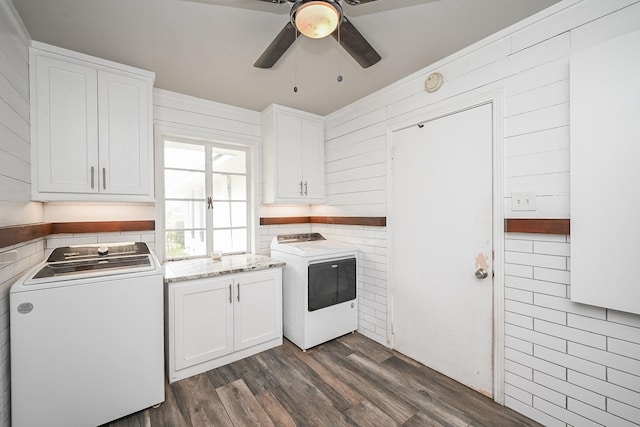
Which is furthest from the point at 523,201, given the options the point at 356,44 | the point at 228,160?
the point at 228,160

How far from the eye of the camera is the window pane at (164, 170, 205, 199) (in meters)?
2.77

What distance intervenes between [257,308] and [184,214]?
4.04 ft

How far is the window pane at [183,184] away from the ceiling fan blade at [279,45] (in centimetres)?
161

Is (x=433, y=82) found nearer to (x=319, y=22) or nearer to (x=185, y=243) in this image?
(x=319, y=22)

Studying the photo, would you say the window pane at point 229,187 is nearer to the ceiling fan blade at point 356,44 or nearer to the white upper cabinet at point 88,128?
the white upper cabinet at point 88,128

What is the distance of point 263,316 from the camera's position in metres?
2.55

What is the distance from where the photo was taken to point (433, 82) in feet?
7.21

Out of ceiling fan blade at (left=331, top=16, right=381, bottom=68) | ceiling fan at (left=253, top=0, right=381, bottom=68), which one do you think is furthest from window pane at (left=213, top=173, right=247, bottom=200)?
ceiling fan blade at (left=331, top=16, right=381, bottom=68)

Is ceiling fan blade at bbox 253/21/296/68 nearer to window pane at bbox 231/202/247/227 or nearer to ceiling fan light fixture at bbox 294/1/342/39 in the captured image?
ceiling fan light fixture at bbox 294/1/342/39

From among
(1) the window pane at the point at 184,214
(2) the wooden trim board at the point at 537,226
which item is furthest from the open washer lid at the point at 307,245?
(2) the wooden trim board at the point at 537,226

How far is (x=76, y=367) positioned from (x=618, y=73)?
3302mm

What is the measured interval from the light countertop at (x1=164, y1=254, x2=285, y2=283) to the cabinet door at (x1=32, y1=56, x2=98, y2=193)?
2.77 ft

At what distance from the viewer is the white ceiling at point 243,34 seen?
1.56m

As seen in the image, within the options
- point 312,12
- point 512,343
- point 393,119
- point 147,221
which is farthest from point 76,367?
point 393,119
